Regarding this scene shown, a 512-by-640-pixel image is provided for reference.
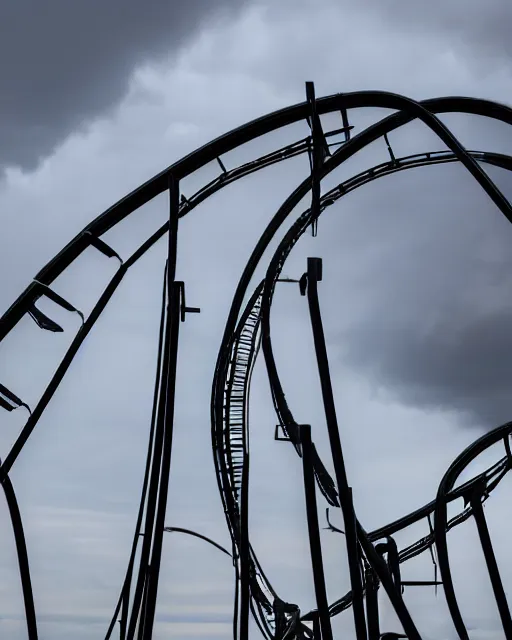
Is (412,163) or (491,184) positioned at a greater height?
(412,163)

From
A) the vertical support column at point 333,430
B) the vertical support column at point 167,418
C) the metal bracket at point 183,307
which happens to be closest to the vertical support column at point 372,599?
the vertical support column at point 333,430

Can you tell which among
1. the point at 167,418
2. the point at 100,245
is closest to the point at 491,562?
the point at 167,418

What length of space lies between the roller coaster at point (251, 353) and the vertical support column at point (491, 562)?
1.29 meters

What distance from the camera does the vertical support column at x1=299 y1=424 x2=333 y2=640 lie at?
8.34 meters

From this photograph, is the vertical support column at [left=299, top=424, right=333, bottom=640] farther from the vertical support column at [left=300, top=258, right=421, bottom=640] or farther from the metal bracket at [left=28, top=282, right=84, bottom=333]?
the metal bracket at [left=28, top=282, right=84, bottom=333]

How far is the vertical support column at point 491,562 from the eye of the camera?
12.1m

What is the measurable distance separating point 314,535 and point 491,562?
15.3 ft

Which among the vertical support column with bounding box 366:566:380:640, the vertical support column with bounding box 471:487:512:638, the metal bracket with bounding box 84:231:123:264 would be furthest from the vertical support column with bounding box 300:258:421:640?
the vertical support column with bounding box 471:487:512:638

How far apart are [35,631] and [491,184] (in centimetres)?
680

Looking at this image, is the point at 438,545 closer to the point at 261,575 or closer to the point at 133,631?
the point at 261,575

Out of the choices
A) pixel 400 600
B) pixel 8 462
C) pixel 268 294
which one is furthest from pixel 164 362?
pixel 400 600

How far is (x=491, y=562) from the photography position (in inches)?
488

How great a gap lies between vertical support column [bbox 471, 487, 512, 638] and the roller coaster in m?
1.29

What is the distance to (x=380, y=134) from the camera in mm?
10078
